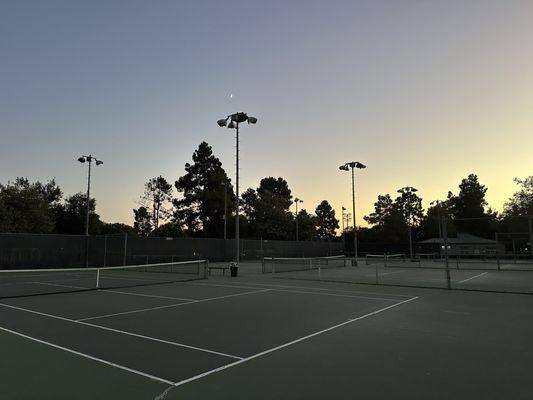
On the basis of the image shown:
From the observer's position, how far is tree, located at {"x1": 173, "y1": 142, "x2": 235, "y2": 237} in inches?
2715

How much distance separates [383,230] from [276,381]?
89.1m

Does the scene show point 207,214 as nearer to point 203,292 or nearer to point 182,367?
point 203,292

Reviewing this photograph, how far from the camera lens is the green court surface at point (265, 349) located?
194 inches

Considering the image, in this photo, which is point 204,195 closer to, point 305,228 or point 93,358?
point 305,228

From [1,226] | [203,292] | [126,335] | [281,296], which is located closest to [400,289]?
[281,296]

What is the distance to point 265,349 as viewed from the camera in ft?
22.3

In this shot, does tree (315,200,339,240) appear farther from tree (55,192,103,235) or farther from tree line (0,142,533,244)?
tree (55,192,103,235)

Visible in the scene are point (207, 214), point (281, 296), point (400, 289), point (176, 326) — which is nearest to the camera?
point (176, 326)

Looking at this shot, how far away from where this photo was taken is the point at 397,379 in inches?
207

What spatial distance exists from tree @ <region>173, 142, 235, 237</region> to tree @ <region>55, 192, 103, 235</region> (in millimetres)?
13028

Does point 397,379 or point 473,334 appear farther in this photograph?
point 473,334

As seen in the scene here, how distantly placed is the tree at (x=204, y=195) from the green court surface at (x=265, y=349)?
56241 millimetres

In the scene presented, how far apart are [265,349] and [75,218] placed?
6684 centimetres

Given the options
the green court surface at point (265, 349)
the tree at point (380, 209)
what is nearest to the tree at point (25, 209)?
the green court surface at point (265, 349)
